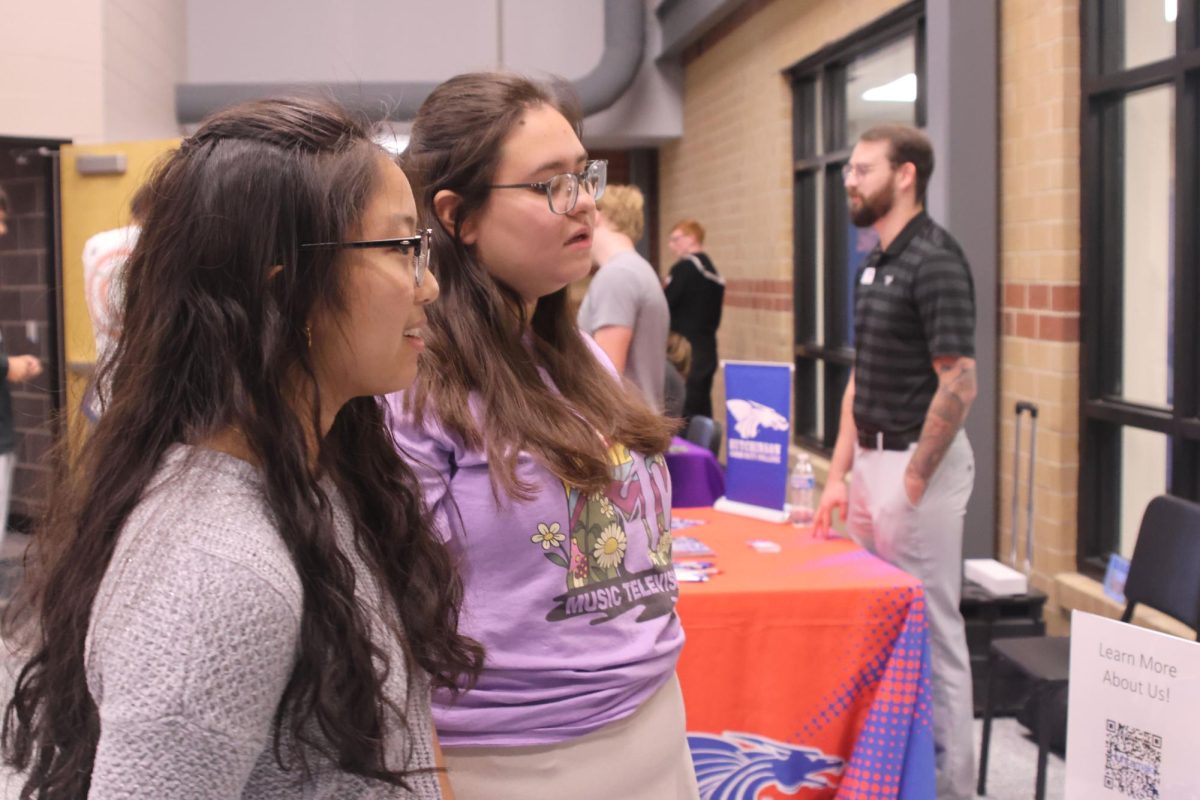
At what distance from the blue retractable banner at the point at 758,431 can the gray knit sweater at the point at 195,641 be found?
2346 millimetres

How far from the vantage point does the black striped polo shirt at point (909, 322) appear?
9.37 feet

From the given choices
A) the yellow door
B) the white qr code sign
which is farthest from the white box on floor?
the yellow door

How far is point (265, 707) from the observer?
75cm

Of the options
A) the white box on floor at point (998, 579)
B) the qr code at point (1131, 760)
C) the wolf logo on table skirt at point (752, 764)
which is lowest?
the wolf logo on table skirt at point (752, 764)

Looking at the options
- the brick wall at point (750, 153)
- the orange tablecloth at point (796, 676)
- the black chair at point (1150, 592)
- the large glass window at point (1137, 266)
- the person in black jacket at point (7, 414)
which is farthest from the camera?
the brick wall at point (750, 153)

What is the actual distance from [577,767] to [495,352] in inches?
18.4

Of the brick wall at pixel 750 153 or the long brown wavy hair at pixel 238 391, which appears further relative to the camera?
the brick wall at pixel 750 153

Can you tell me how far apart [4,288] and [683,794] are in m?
5.17

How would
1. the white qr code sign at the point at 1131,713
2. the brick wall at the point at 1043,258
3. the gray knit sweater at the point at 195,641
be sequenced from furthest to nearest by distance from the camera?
1. the brick wall at the point at 1043,258
2. the white qr code sign at the point at 1131,713
3. the gray knit sweater at the point at 195,641

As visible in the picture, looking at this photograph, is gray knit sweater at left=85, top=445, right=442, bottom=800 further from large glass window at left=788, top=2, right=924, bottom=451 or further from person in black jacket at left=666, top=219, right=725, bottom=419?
person in black jacket at left=666, top=219, right=725, bottom=419

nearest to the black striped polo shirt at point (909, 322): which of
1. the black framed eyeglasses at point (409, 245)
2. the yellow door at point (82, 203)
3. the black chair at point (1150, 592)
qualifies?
the black chair at point (1150, 592)

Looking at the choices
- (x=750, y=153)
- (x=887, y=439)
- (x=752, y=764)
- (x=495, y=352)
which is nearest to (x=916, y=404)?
(x=887, y=439)

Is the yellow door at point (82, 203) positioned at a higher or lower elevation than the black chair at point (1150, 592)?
higher

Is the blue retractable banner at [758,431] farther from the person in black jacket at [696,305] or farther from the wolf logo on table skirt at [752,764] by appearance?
the person in black jacket at [696,305]
